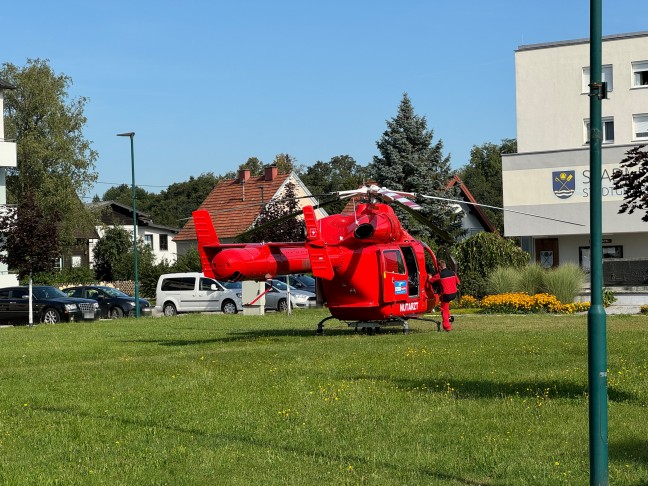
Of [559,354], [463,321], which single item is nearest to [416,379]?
[559,354]

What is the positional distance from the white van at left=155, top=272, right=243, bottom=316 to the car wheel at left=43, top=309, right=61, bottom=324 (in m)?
6.11

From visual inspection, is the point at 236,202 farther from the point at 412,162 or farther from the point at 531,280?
the point at 531,280

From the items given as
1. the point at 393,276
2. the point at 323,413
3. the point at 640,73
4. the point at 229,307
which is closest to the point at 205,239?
the point at 393,276

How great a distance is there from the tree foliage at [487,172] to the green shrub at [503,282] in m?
66.9

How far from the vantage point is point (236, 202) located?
241ft

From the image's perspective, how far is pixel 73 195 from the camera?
210 ft

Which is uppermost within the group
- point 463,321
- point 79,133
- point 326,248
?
point 79,133

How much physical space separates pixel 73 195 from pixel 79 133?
181 inches

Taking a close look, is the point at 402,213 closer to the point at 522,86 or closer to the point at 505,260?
the point at 522,86

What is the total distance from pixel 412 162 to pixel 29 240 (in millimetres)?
27880

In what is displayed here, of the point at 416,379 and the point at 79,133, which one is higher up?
the point at 79,133

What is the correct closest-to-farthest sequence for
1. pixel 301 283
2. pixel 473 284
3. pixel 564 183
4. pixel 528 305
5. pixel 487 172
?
1. pixel 528 305
2. pixel 473 284
3. pixel 301 283
4. pixel 564 183
5. pixel 487 172

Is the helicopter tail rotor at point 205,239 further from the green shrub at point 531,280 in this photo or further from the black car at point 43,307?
the green shrub at point 531,280

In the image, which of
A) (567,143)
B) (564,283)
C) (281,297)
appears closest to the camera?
(564,283)
